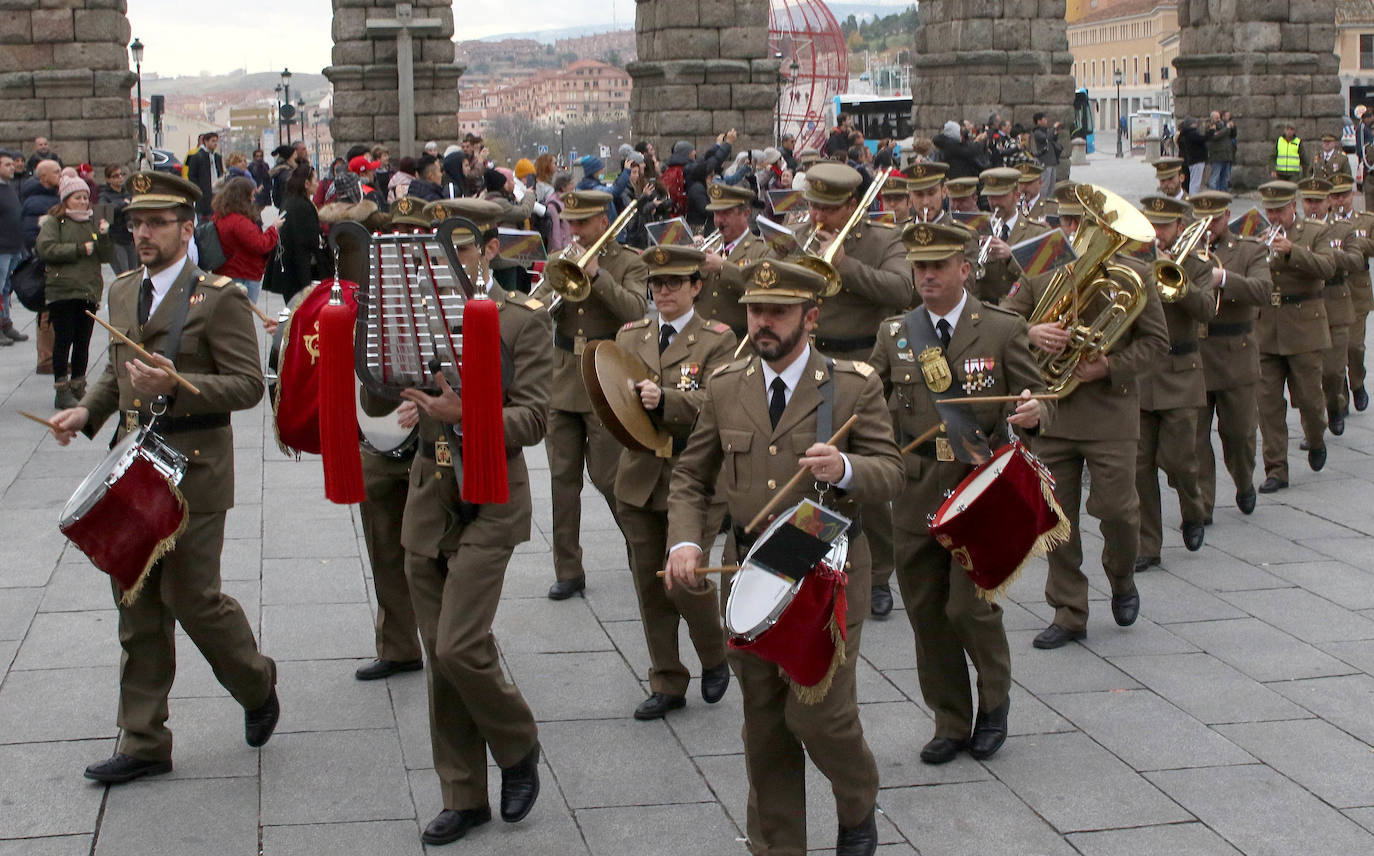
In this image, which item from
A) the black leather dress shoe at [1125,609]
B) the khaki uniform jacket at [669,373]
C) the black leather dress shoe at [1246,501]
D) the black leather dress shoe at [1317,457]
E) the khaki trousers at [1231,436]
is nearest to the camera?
the khaki uniform jacket at [669,373]

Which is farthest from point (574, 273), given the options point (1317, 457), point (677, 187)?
point (677, 187)

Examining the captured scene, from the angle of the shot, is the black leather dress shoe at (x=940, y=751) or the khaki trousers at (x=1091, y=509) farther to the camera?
the khaki trousers at (x=1091, y=509)

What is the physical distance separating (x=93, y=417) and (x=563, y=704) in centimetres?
220

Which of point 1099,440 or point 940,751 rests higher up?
point 1099,440

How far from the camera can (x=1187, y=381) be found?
28.9 feet

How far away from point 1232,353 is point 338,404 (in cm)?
623

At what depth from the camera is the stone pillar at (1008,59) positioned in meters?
24.0

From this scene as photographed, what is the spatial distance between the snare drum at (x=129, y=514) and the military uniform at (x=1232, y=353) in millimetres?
6028

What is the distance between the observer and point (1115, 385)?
7578 millimetres

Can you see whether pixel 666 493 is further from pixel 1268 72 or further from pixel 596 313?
pixel 1268 72

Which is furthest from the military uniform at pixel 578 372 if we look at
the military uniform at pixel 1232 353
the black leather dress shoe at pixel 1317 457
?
the black leather dress shoe at pixel 1317 457

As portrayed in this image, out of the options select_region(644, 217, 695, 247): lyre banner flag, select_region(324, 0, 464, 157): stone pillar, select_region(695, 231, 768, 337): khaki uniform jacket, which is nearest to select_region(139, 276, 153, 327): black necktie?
select_region(644, 217, 695, 247): lyre banner flag

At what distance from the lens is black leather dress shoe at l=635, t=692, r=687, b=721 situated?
21.9 feet

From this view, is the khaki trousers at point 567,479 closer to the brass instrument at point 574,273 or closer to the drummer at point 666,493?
the brass instrument at point 574,273
